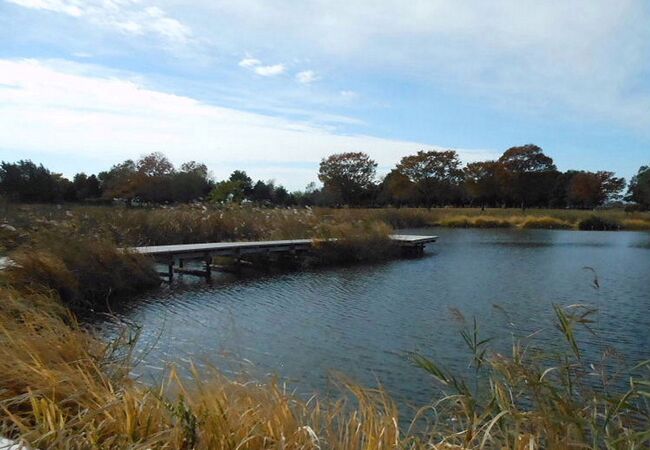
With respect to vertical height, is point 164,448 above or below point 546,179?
below

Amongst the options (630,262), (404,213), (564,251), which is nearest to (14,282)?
(630,262)

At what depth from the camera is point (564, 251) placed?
23.4 metres

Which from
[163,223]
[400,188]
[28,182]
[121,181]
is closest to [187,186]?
[121,181]

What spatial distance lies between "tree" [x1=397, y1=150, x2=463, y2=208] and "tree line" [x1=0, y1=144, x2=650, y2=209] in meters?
0.10

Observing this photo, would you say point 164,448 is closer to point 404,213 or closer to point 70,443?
point 70,443

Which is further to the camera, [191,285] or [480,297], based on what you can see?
[191,285]

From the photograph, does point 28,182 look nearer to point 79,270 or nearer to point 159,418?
point 79,270

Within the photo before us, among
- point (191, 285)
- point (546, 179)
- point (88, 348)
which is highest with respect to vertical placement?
point (546, 179)

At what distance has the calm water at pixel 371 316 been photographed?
23.0 feet

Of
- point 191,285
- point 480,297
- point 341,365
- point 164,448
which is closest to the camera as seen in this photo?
point 164,448

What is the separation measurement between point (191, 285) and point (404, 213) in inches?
1167

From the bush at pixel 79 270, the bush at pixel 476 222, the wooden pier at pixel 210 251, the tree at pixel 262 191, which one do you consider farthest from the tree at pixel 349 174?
the bush at pixel 79 270

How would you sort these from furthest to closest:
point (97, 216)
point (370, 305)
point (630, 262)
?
point (630, 262) < point (97, 216) < point (370, 305)

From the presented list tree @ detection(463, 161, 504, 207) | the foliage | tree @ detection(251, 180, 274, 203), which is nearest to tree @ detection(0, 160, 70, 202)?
tree @ detection(251, 180, 274, 203)
